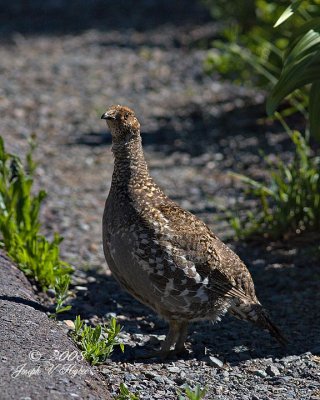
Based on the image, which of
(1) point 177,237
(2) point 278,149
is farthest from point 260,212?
(1) point 177,237

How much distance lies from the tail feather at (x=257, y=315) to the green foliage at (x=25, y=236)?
1169 millimetres

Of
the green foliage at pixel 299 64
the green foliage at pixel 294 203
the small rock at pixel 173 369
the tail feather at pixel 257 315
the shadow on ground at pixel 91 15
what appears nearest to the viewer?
the small rock at pixel 173 369

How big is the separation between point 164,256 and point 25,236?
1.46 metres

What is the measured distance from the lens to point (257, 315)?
5.41m

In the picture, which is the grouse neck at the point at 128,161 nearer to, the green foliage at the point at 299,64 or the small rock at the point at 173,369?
the green foliage at the point at 299,64

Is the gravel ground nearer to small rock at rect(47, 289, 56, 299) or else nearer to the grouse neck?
small rock at rect(47, 289, 56, 299)

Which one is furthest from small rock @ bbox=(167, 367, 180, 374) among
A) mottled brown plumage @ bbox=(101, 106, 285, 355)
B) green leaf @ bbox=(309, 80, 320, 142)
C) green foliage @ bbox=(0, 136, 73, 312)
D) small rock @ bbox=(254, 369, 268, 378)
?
green leaf @ bbox=(309, 80, 320, 142)

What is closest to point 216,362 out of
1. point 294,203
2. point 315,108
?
point 315,108

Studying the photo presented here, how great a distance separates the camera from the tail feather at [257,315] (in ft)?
17.7

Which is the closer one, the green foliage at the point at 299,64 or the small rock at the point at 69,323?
the small rock at the point at 69,323

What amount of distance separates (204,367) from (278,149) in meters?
4.57

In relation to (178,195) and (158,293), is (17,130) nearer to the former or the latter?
(178,195)

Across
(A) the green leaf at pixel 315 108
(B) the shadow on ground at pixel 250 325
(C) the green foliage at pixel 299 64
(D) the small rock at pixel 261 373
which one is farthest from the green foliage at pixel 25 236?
(A) the green leaf at pixel 315 108

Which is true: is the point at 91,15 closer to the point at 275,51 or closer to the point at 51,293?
the point at 275,51
